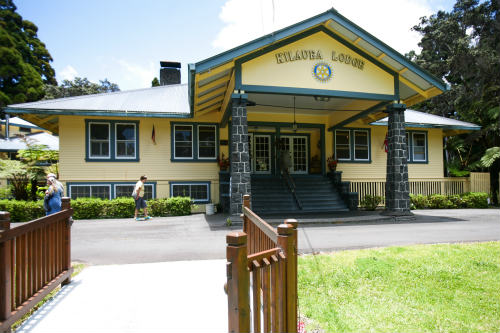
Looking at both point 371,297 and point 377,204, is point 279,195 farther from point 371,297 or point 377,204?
point 371,297

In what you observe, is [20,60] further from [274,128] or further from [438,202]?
[438,202]

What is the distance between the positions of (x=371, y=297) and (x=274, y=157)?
12.6 m

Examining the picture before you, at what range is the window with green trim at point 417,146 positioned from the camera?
56.9 feet

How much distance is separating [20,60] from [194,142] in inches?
1314

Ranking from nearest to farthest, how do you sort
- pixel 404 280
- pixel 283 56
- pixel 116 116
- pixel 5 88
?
pixel 404 280 → pixel 283 56 → pixel 116 116 → pixel 5 88

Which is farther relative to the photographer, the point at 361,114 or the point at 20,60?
the point at 20,60

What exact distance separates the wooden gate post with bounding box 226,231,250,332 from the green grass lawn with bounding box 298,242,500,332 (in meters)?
1.57

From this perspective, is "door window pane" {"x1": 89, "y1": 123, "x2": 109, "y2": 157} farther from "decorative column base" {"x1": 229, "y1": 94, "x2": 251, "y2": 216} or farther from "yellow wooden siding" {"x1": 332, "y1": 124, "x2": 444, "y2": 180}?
"yellow wooden siding" {"x1": 332, "y1": 124, "x2": 444, "y2": 180}

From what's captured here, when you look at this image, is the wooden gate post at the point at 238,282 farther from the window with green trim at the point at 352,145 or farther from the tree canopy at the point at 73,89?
the tree canopy at the point at 73,89

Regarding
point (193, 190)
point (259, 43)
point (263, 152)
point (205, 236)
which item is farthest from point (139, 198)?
point (263, 152)

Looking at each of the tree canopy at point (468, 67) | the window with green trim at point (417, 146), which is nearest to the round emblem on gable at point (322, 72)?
the window with green trim at point (417, 146)

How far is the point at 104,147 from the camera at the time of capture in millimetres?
13805

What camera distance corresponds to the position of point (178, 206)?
12727mm

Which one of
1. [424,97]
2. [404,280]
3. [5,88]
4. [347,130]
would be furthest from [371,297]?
[5,88]
